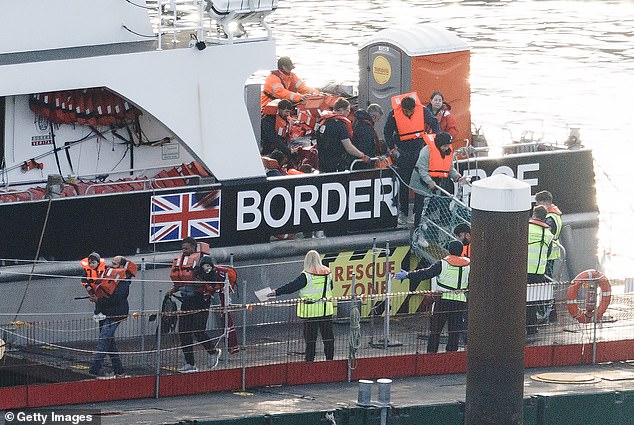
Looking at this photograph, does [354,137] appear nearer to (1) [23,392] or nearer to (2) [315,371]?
(2) [315,371]

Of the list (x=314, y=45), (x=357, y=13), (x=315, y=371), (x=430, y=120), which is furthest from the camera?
(x=357, y=13)

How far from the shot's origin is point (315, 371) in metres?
15.0

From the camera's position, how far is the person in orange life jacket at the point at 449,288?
15.4 metres

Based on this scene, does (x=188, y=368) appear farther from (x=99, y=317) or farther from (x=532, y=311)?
A: (x=532, y=311)

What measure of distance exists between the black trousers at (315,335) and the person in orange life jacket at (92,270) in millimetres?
1953

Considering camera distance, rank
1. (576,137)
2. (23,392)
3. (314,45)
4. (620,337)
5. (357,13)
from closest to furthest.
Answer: (23,392) → (620,337) → (576,137) → (314,45) → (357,13)

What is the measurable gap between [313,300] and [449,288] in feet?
4.66

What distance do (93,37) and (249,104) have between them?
2118 mm

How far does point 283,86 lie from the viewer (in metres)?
19.2

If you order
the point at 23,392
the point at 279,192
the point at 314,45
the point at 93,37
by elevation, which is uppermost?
the point at 314,45

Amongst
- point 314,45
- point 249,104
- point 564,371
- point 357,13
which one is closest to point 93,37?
point 249,104

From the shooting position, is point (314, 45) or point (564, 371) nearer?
point (564, 371)

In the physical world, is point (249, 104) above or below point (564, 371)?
above

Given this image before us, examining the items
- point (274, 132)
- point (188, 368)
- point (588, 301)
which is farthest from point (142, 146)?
point (588, 301)
